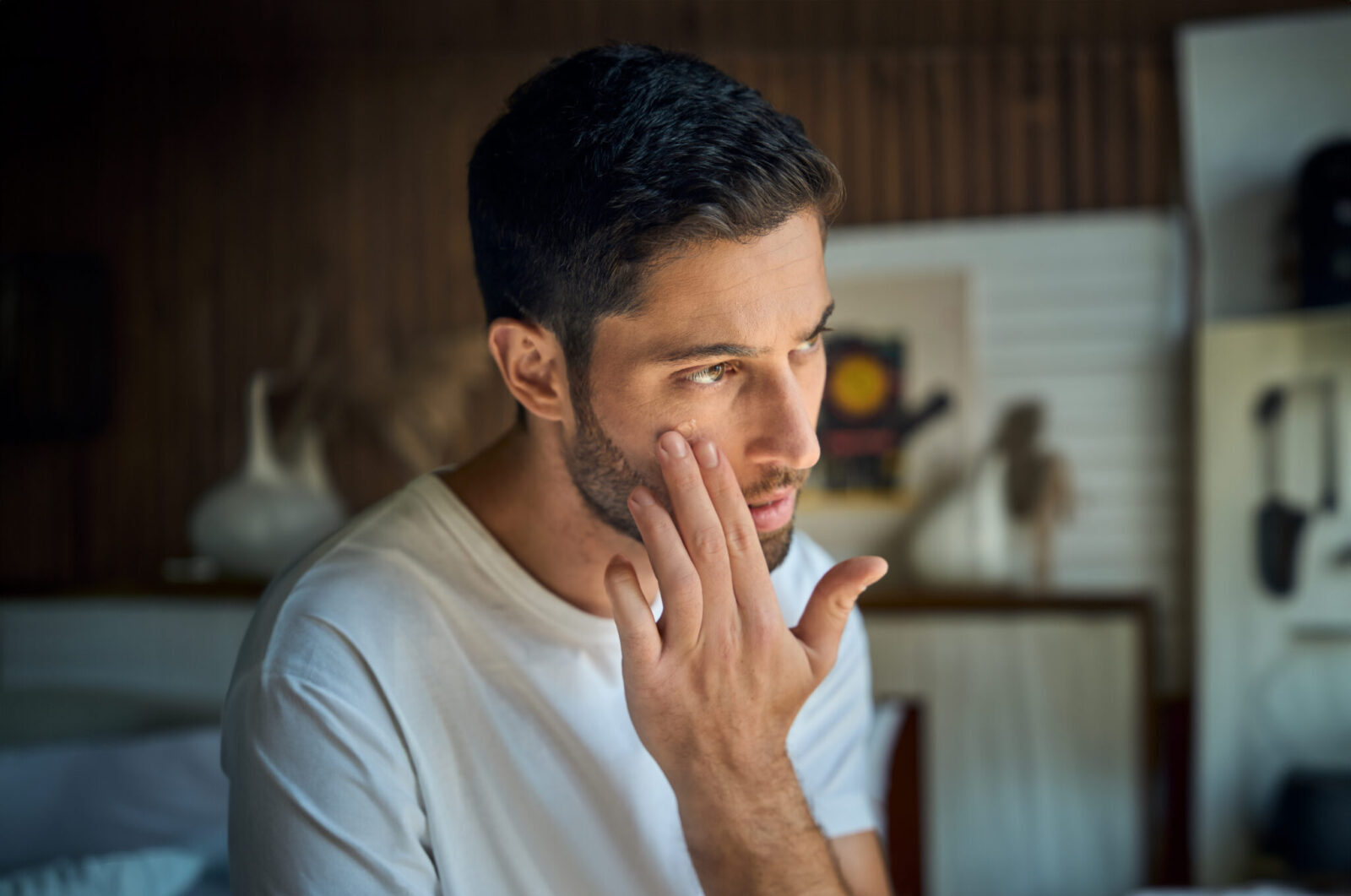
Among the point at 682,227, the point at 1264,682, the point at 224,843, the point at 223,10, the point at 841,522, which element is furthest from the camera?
the point at 841,522

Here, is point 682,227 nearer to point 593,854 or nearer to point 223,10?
point 593,854

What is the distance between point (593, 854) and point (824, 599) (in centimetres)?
33

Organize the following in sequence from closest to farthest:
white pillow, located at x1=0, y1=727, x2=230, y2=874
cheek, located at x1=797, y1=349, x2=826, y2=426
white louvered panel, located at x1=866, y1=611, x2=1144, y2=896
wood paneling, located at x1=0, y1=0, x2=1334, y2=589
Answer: cheek, located at x1=797, y1=349, x2=826, y2=426
white pillow, located at x1=0, y1=727, x2=230, y2=874
white louvered panel, located at x1=866, y1=611, x2=1144, y2=896
wood paneling, located at x1=0, y1=0, x2=1334, y2=589

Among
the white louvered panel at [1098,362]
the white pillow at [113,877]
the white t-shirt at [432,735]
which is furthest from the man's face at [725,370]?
the white louvered panel at [1098,362]

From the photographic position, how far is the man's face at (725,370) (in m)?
0.84

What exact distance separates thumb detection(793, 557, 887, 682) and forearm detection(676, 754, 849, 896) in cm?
10

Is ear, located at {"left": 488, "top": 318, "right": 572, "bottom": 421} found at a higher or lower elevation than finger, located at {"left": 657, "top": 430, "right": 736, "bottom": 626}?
higher

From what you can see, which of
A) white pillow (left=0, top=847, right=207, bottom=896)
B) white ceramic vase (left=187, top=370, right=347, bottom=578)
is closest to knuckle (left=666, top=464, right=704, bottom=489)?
white pillow (left=0, top=847, right=207, bottom=896)

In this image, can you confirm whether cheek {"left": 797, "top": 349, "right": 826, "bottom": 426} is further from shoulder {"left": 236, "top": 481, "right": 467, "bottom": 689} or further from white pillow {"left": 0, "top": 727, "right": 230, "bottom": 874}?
white pillow {"left": 0, "top": 727, "right": 230, "bottom": 874}

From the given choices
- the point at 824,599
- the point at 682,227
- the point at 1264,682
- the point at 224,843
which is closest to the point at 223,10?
the point at 224,843

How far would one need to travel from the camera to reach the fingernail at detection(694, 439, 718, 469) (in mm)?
843

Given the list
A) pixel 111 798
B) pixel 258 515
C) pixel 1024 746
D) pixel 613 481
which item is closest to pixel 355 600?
pixel 613 481

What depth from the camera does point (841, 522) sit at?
2.49 meters

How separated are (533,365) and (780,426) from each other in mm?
259
